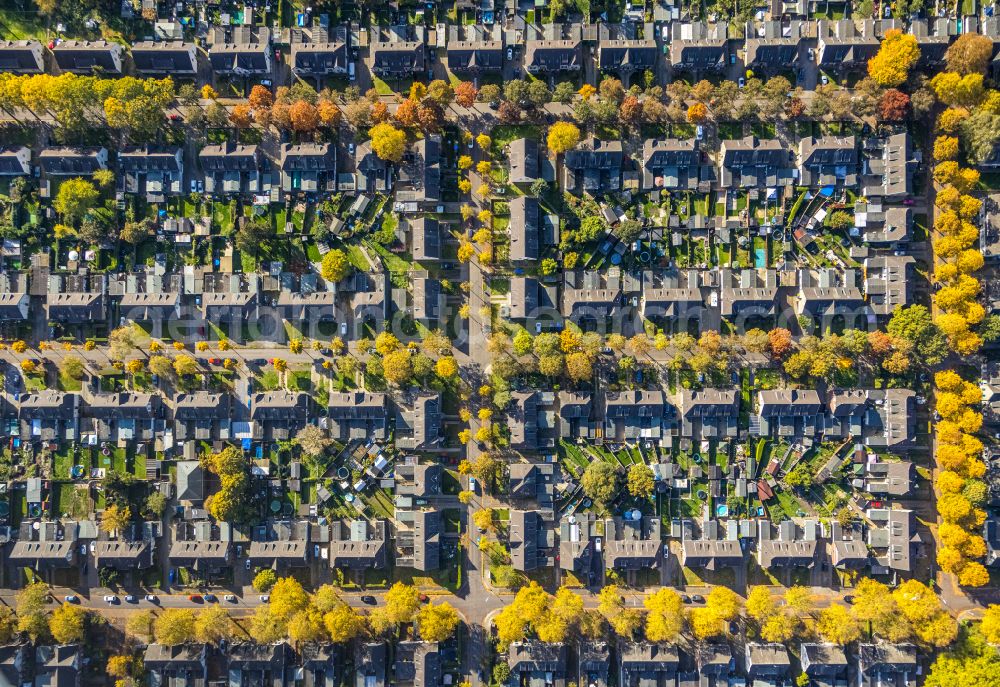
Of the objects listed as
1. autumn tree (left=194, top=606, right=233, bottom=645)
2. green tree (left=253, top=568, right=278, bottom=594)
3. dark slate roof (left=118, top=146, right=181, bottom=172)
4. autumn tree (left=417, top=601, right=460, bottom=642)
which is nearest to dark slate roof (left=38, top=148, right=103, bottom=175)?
dark slate roof (left=118, top=146, right=181, bottom=172)

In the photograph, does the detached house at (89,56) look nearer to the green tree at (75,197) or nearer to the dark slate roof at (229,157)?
the green tree at (75,197)

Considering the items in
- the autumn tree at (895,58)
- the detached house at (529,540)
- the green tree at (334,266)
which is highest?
the autumn tree at (895,58)

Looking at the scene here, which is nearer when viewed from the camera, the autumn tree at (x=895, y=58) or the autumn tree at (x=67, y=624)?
the autumn tree at (x=895, y=58)

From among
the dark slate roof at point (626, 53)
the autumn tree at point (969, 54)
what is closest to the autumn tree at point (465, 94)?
the dark slate roof at point (626, 53)

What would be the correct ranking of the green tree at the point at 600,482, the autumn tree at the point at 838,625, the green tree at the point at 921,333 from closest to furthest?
1. the autumn tree at the point at 838,625
2. the green tree at the point at 921,333
3. the green tree at the point at 600,482

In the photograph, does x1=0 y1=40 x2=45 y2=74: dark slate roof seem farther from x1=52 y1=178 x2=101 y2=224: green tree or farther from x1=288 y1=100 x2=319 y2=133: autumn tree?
x1=288 y1=100 x2=319 y2=133: autumn tree

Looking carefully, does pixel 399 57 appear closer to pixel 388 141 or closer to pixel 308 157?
pixel 388 141
